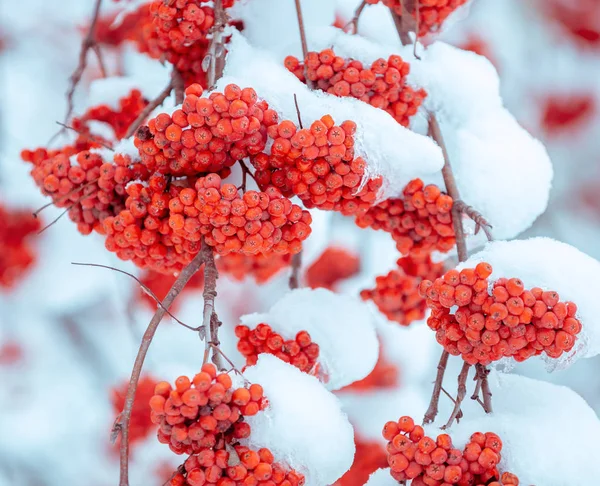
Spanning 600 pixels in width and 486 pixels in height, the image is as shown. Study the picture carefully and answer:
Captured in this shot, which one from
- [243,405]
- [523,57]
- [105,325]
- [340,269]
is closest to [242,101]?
[243,405]

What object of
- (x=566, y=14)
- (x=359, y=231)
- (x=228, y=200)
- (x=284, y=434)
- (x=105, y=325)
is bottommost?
(x=105, y=325)

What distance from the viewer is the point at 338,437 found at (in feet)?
2.35

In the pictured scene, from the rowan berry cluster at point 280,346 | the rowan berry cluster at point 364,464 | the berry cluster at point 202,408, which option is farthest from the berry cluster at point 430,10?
the rowan berry cluster at point 364,464

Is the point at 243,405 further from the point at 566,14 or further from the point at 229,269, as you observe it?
the point at 566,14

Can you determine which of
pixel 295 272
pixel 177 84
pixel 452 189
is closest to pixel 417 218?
pixel 452 189

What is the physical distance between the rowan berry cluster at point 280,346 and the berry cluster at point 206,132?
0.85 feet

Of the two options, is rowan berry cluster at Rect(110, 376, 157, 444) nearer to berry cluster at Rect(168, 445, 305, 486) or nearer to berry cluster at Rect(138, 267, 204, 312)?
berry cluster at Rect(138, 267, 204, 312)

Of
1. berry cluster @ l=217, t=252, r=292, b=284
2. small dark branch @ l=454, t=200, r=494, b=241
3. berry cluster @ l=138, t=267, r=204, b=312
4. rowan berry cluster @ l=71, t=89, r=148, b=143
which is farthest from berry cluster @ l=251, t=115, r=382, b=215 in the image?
berry cluster @ l=138, t=267, r=204, b=312

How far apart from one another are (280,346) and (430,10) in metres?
0.56

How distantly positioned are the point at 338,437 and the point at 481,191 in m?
0.44

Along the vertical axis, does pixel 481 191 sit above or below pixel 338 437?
above

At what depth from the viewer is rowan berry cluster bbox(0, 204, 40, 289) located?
1.77 metres

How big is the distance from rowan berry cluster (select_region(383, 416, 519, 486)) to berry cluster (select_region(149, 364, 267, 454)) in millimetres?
178

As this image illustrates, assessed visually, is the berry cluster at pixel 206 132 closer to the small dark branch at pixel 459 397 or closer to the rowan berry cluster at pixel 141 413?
the small dark branch at pixel 459 397
